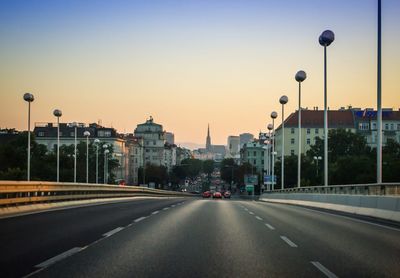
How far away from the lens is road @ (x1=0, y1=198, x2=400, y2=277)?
331 inches

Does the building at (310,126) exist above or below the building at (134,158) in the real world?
above

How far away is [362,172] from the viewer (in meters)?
108

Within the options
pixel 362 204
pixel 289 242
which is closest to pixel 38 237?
pixel 289 242

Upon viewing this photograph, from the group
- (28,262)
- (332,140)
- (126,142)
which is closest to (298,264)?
(28,262)

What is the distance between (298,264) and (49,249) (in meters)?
4.55

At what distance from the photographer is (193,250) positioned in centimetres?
1070

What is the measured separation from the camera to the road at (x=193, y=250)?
27.6ft

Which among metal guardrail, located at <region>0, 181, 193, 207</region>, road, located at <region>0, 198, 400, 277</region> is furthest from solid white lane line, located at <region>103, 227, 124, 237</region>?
metal guardrail, located at <region>0, 181, 193, 207</region>

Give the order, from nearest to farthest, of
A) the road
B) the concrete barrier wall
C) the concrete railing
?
the road < the concrete barrier wall < the concrete railing

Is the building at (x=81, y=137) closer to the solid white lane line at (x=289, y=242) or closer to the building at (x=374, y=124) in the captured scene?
the building at (x=374, y=124)

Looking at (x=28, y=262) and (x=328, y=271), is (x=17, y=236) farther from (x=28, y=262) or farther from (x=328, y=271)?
(x=328, y=271)

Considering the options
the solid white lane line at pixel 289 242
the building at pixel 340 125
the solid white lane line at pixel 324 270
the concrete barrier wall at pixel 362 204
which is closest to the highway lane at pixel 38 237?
the solid white lane line at pixel 289 242

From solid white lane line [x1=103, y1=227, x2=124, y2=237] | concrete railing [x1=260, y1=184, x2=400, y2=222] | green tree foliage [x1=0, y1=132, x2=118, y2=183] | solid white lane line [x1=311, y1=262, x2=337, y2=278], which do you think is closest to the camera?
solid white lane line [x1=311, y1=262, x2=337, y2=278]

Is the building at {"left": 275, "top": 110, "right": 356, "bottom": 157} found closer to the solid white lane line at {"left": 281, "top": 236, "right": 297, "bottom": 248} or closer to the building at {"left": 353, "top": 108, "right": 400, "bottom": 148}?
the building at {"left": 353, "top": 108, "right": 400, "bottom": 148}
